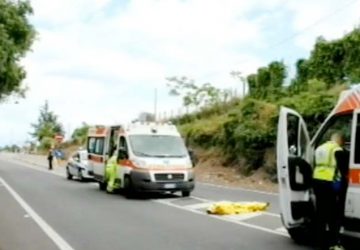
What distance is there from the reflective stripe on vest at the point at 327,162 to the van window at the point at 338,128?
390 millimetres

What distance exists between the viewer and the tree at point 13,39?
117 ft

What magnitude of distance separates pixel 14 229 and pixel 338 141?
6651 millimetres

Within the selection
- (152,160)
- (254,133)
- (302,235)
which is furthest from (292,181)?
(254,133)

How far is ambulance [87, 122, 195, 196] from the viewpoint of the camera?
65.9ft

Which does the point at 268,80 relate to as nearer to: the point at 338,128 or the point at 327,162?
the point at 338,128

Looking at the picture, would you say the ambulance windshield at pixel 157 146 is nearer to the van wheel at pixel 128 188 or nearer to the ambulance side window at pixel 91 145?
the van wheel at pixel 128 188

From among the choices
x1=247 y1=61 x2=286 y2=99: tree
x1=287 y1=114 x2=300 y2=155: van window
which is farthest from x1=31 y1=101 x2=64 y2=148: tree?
x1=287 y1=114 x2=300 y2=155: van window

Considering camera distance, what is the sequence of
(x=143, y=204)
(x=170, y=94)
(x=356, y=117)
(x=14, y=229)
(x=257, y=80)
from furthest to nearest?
1. (x=170, y=94)
2. (x=257, y=80)
3. (x=143, y=204)
4. (x=14, y=229)
5. (x=356, y=117)

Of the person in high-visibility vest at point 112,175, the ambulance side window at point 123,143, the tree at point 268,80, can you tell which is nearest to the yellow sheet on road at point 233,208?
the ambulance side window at point 123,143

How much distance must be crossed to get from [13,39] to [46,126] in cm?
9981

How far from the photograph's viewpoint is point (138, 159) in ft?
66.8

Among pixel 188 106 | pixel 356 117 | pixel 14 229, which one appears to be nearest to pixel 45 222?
pixel 14 229

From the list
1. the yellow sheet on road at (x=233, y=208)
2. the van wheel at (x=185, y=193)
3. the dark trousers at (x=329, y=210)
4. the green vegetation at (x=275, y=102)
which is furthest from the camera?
the green vegetation at (x=275, y=102)

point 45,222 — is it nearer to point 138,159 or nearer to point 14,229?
point 14,229
